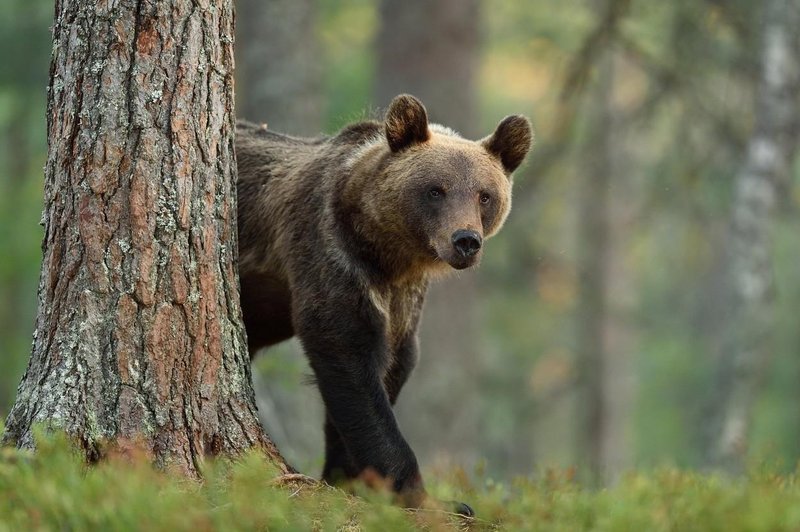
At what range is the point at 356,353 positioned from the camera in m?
5.65

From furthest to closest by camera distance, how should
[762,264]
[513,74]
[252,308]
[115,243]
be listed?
[513,74], [762,264], [252,308], [115,243]

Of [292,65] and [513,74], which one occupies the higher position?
[513,74]

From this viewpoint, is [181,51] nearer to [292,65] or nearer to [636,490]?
[636,490]

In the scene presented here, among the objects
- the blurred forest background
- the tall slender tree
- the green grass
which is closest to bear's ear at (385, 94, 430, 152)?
the blurred forest background

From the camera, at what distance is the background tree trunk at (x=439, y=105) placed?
1421 centimetres

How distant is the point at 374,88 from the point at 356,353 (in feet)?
30.7

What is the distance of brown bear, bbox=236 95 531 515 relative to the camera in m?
5.62

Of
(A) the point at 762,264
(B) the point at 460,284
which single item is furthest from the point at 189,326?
(B) the point at 460,284

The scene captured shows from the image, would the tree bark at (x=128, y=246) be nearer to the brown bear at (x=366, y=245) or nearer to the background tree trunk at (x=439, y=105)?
the brown bear at (x=366, y=245)

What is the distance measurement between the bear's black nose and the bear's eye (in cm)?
33

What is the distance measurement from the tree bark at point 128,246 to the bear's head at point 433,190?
3.73 ft

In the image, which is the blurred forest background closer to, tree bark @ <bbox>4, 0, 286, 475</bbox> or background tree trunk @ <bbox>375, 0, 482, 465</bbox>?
background tree trunk @ <bbox>375, 0, 482, 465</bbox>

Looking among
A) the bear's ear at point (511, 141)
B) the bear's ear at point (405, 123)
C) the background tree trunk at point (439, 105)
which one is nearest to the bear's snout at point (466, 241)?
the bear's ear at point (405, 123)

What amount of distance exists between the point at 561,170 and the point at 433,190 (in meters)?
10.3
